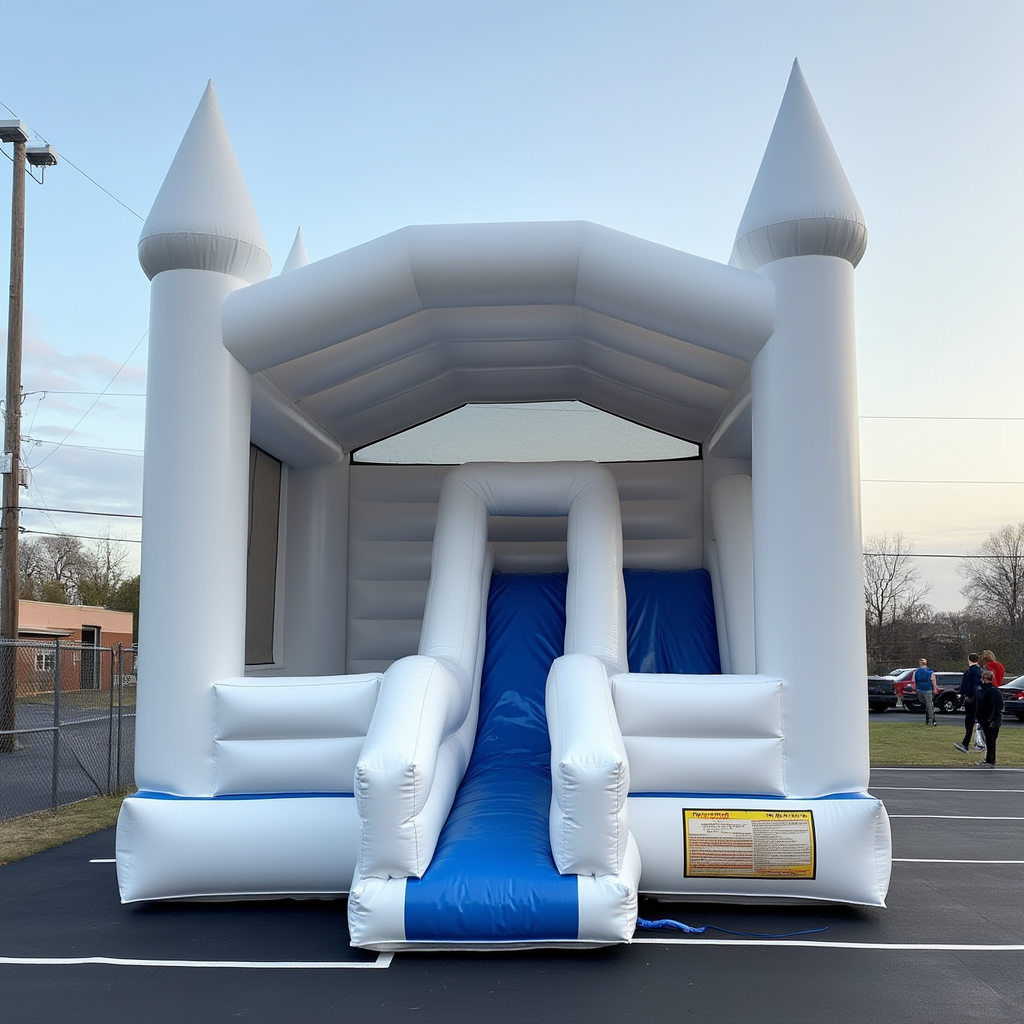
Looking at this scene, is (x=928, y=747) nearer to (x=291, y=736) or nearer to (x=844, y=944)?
(x=844, y=944)

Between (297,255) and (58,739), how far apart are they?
390cm

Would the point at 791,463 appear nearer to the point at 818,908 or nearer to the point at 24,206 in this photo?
the point at 818,908

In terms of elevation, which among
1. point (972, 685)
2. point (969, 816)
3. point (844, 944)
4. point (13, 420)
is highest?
point (13, 420)

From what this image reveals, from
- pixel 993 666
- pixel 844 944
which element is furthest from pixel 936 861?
pixel 993 666

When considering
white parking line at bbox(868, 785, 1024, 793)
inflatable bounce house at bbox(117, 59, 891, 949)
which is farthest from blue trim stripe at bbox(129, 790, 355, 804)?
white parking line at bbox(868, 785, 1024, 793)

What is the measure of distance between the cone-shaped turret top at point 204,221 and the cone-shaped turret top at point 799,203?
233 centimetres

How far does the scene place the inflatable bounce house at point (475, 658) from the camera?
3.88 m

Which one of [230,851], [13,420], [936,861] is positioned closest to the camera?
[230,851]

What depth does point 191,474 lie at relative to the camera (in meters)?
4.73

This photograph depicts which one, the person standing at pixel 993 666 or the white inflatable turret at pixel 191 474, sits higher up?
the white inflatable turret at pixel 191 474

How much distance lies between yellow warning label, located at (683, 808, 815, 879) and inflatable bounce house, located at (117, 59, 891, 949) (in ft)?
0.04

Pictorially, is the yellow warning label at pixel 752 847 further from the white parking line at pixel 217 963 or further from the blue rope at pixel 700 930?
the white parking line at pixel 217 963

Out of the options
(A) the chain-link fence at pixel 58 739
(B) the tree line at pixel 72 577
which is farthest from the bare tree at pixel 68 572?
(A) the chain-link fence at pixel 58 739

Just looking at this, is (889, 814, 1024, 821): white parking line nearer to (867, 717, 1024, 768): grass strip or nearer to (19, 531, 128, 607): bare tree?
(867, 717, 1024, 768): grass strip
